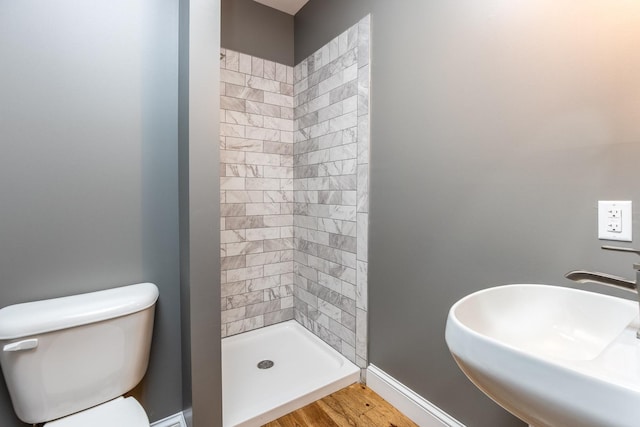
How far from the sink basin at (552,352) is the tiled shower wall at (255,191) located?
1748 mm

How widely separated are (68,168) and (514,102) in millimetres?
1777

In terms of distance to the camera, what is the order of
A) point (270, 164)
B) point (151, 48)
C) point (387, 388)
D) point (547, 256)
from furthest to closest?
point (270, 164) → point (387, 388) → point (151, 48) → point (547, 256)

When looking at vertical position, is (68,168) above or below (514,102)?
below

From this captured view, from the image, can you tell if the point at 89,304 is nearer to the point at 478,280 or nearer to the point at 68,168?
the point at 68,168

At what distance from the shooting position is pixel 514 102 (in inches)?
45.7

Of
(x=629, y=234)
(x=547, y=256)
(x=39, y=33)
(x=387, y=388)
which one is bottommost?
(x=387, y=388)

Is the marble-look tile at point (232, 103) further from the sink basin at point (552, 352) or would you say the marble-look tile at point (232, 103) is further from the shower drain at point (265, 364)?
the sink basin at point (552, 352)

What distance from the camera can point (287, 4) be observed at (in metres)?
2.32

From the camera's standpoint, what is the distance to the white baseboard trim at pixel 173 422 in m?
A: 1.43

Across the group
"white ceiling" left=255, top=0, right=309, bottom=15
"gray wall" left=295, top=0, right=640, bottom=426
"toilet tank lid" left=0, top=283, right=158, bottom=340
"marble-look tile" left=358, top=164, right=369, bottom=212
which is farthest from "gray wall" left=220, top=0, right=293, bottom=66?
"toilet tank lid" left=0, top=283, right=158, bottom=340

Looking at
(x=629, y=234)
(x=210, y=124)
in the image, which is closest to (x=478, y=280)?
(x=629, y=234)

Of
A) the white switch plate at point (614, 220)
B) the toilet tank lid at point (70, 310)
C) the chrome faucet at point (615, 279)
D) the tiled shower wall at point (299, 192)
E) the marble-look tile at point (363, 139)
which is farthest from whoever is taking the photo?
the tiled shower wall at point (299, 192)

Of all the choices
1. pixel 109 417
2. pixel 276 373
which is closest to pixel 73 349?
pixel 109 417

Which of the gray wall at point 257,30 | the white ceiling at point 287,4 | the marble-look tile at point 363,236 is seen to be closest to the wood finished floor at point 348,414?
the marble-look tile at point 363,236
